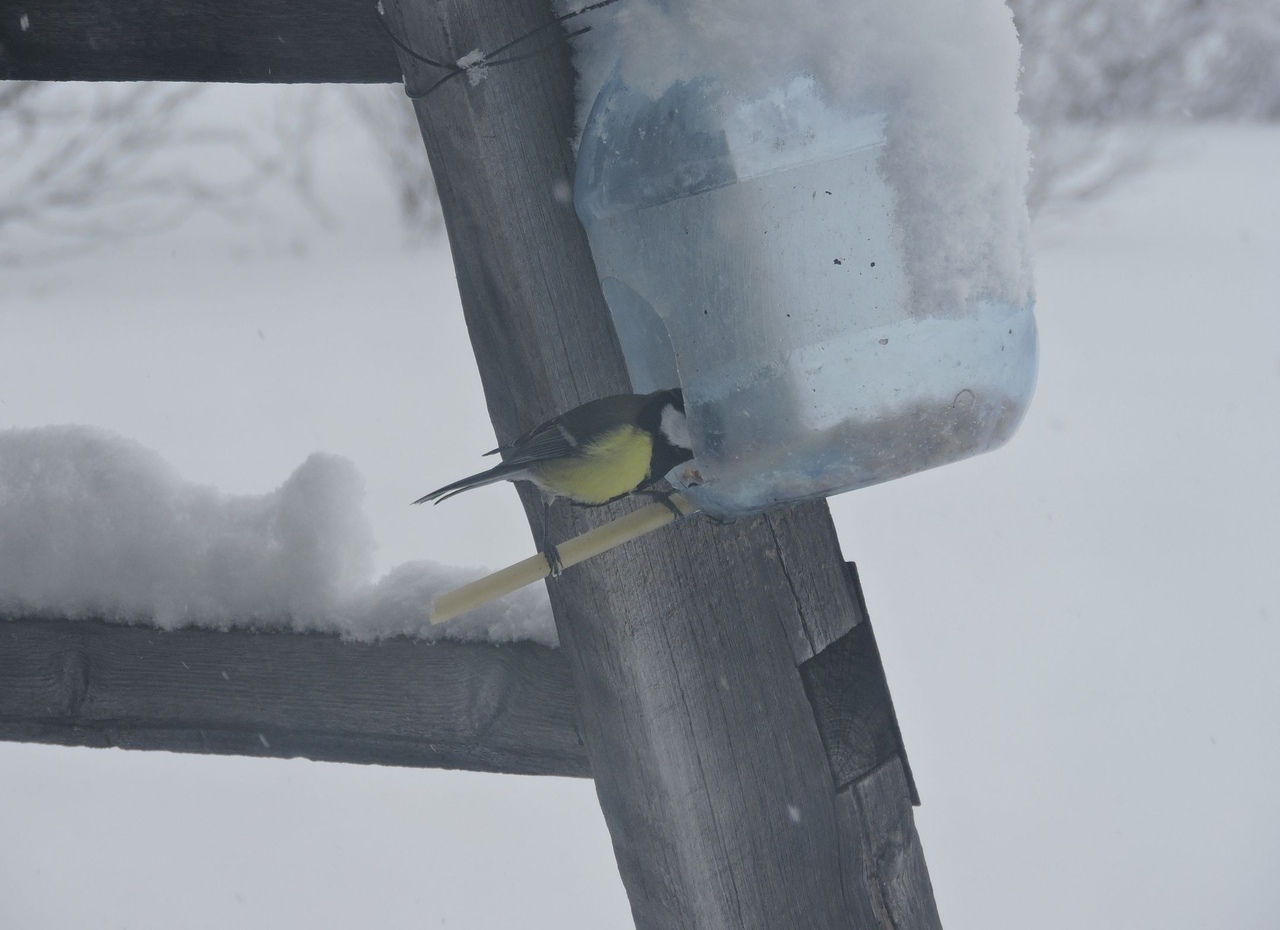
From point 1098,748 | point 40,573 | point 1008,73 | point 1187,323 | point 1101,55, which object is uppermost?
point 1101,55

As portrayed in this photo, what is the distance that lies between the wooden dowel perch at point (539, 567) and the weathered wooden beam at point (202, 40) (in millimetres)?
612

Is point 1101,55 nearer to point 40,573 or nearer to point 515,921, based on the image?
point 515,921

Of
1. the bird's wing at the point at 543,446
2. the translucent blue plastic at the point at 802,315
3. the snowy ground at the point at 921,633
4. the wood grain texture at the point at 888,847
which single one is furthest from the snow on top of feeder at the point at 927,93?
the snowy ground at the point at 921,633

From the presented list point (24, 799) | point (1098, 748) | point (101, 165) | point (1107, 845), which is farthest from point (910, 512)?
point (101, 165)

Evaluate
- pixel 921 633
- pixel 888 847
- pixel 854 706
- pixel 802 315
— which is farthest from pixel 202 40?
pixel 921 633

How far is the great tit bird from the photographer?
0.91 meters

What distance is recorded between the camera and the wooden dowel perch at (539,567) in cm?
87

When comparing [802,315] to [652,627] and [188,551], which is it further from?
[188,551]

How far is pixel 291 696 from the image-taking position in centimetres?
125

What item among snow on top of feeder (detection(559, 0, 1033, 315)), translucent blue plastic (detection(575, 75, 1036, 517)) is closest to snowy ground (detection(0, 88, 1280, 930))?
translucent blue plastic (detection(575, 75, 1036, 517))

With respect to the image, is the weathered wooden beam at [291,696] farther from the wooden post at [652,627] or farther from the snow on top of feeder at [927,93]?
the snow on top of feeder at [927,93]

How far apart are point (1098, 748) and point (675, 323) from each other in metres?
2.17

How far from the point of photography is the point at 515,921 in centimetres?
224

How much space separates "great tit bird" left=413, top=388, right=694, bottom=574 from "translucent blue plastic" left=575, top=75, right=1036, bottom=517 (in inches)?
1.0
